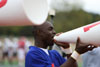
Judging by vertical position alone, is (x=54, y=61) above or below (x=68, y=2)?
above

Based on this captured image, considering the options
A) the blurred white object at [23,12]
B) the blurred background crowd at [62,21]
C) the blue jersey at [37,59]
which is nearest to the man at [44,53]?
the blue jersey at [37,59]

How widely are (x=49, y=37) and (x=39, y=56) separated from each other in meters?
0.27

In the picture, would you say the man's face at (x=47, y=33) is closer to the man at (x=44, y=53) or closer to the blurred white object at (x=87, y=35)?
the man at (x=44, y=53)

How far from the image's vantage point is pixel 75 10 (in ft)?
174

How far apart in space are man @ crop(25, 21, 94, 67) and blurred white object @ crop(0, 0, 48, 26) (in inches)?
27.3

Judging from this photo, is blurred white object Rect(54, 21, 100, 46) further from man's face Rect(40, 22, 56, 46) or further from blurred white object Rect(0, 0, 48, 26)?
blurred white object Rect(0, 0, 48, 26)

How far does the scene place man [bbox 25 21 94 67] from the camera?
3.77 m

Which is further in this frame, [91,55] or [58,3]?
[58,3]

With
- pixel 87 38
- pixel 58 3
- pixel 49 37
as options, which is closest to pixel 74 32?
pixel 87 38

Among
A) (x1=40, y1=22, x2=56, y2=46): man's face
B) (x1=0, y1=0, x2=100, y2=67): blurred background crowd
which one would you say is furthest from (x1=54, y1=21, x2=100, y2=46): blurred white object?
(x1=0, y1=0, x2=100, y2=67): blurred background crowd

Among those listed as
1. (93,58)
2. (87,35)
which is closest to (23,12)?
(87,35)

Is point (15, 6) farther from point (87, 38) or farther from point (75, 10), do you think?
point (75, 10)

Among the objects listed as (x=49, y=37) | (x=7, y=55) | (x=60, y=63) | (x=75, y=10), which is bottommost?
(x=75, y=10)

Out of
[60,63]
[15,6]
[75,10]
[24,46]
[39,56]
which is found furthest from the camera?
[75,10]
